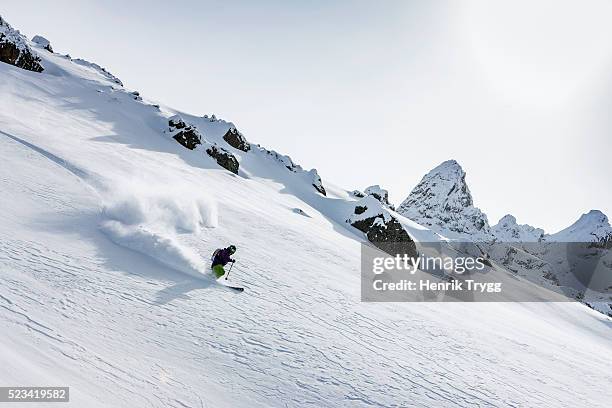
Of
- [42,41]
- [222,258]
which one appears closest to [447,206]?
[42,41]

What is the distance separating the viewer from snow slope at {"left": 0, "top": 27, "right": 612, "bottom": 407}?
267 inches

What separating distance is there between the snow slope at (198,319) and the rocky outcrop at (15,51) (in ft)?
87.4

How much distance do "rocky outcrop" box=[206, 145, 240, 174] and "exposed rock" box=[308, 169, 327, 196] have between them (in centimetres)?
1400

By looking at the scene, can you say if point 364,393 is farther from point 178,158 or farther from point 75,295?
point 178,158

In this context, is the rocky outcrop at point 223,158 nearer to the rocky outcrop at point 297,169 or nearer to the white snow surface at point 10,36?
the rocky outcrop at point 297,169

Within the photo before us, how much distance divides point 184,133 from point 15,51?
66.7 feet

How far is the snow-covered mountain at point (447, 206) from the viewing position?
490ft

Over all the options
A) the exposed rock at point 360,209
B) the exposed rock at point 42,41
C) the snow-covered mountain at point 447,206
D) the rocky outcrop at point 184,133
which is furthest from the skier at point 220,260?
the snow-covered mountain at point 447,206

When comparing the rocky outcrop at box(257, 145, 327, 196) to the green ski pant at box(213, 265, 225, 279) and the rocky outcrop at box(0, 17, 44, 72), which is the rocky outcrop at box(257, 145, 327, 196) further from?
the green ski pant at box(213, 265, 225, 279)

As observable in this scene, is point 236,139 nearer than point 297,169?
Yes

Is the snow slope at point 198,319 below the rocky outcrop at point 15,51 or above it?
below

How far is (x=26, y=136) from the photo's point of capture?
66.4 feet

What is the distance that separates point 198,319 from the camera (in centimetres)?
914

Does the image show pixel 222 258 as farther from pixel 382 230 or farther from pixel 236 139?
pixel 236 139
